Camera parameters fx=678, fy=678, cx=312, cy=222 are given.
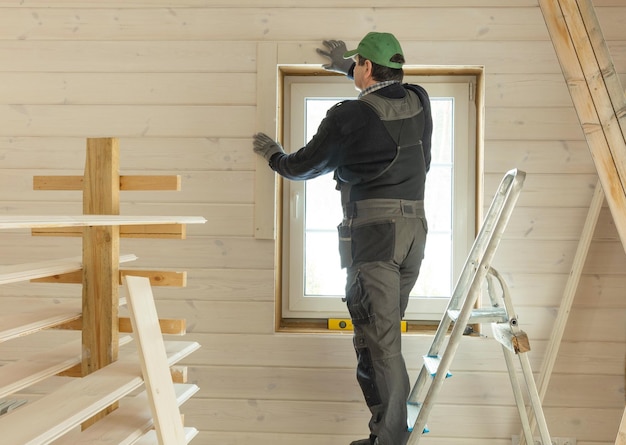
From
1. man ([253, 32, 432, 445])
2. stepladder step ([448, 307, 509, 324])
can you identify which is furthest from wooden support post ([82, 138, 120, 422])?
stepladder step ([448, 307, 509, 324])

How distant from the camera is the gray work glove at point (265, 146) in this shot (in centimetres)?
276

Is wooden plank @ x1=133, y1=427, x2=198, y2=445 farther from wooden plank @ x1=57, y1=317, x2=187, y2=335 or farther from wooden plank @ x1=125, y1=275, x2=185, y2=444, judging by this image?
wooden plank @ x1=57, y1=317, x2=187, y2=335

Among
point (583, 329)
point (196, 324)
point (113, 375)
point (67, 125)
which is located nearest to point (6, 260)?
point (67, 125)

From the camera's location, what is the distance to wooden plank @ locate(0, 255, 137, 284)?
138cm

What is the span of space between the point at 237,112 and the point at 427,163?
84cm

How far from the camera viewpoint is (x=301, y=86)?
305cm

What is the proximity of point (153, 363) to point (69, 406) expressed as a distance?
260 mm

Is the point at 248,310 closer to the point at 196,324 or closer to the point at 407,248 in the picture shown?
the point at 196,324

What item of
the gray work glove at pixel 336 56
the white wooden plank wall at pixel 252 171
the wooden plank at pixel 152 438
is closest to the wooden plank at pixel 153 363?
the wooden plank at pixel 152 438

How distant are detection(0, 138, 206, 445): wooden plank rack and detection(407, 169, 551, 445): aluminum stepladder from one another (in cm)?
79

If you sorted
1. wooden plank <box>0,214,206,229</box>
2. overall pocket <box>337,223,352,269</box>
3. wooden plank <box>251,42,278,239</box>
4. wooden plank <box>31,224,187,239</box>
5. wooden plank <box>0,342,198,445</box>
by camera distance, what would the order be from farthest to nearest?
wooden plank <box>251,42,278,239</box> < overall pocket <box>337,223,352,269</box> < wooden plank <box>31,224,187,239</box> < wooden plank <box>0,342,198,445</box> < wooden plank <box>0,214,206,229</box>

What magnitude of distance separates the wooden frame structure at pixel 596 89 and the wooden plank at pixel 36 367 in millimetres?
1482

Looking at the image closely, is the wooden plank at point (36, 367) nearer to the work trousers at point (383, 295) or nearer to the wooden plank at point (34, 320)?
the wooden plank at point (34, 320)

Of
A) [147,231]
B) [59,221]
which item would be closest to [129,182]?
[147,231]
